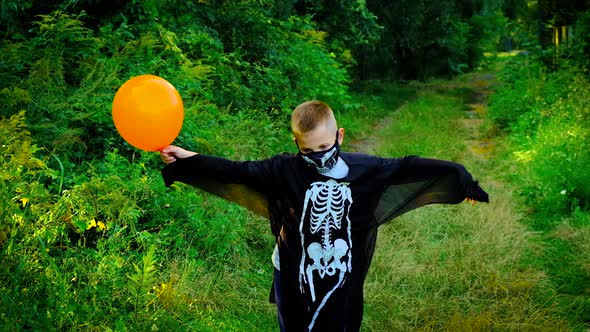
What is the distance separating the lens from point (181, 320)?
4.36m

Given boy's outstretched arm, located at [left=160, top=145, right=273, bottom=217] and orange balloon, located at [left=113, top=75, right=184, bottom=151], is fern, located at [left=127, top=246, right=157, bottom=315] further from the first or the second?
orange balloon, located at [left=113, top=75, right=184, bottom=151]

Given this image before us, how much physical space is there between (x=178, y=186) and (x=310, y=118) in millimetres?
2650

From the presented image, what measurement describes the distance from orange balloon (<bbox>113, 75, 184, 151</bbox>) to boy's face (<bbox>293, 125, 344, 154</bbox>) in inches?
25.2

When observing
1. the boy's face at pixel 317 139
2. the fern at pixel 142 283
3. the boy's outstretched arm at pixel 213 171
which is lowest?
the fern at pixel 142 283

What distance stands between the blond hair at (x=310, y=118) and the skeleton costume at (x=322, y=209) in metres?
0.18

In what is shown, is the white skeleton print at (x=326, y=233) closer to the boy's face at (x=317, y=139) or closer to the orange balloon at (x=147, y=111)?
the boy's face at (x=317, y=139)

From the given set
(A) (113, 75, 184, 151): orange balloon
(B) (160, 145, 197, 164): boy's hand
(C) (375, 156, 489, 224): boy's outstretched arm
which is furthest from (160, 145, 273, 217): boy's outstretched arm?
(C) (375, 156, 489, 224): boy's outstretched arm

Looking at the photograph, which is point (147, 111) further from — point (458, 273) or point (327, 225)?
point (458, 273)

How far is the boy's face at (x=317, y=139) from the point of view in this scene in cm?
338

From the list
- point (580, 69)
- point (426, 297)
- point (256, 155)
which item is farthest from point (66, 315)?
point (580, 69)

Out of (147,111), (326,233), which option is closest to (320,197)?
(326,233)

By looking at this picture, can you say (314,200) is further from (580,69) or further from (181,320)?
(580,69)

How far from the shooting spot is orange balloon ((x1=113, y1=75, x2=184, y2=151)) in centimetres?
329

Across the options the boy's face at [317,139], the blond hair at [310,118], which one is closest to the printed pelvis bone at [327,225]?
the boy's face at [317,139]
